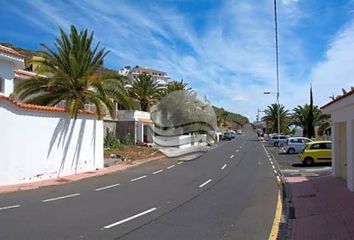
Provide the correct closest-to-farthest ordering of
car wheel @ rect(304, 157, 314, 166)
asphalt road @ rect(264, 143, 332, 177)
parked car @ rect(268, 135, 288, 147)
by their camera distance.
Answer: asphalt road @ rect(264, 143, 332, 177) → car wheel @ rect(304, 157, 314, 166) → parked car @ rect(268, 135, 288, 147)

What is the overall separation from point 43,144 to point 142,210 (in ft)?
36.5

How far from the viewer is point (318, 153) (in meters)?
30.9

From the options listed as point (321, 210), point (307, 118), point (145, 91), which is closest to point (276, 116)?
point (307, 118)

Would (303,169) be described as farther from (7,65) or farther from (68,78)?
(7,65)

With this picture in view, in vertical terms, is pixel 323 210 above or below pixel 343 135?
below

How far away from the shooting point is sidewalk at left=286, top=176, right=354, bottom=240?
9.73 m

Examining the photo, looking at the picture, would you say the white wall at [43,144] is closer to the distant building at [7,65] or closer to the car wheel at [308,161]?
the distant building at [7,65]

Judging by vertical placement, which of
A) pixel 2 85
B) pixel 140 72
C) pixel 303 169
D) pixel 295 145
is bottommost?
pixel 303 169

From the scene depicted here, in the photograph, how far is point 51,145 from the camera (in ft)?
76.6

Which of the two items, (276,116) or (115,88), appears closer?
(115,88)

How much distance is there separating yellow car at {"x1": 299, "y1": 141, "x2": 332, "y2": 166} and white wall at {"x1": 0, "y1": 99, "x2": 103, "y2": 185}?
1367 centimetres

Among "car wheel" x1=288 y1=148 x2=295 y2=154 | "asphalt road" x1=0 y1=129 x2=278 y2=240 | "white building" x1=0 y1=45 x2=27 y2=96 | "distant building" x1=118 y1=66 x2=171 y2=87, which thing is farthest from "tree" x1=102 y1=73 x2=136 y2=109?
"distant building" x1=118 y1=66 x2=171 y2=87

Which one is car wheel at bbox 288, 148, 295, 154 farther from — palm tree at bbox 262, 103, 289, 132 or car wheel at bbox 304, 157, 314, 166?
palm tree at bbox 262, 103, 289, 132

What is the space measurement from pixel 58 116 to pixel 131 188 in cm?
738
